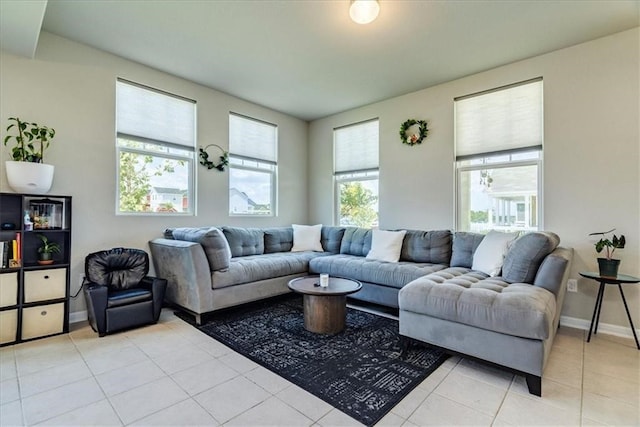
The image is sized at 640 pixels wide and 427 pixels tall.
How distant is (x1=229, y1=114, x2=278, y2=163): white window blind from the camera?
4551 mm

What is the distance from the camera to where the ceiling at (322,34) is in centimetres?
254

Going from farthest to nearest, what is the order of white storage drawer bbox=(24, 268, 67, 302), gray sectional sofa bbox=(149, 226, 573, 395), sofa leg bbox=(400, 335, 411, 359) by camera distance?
white storage drawer bbox=(24, 268, 67, 302), sofa leg bbox=(400, 335, 411, 359), gray sectional sofa bbox=(149, 226, 573, 395)

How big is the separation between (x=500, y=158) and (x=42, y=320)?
491 centimetres

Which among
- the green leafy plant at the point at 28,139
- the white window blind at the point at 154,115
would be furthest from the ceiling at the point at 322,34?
the green leafy plant at the point at 28,139

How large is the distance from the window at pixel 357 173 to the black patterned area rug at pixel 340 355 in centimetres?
190

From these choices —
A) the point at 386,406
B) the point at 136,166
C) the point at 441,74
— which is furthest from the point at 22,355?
the point at 441,74

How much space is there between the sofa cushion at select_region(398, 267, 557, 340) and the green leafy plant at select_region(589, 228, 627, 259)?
108 cm

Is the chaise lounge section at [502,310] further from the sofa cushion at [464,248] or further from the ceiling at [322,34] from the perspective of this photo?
the ceiling at [322,34]

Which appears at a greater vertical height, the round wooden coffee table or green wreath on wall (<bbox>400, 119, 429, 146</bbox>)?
green wreath on wall (<bbox>400, 119, 429, 146</bbox>)

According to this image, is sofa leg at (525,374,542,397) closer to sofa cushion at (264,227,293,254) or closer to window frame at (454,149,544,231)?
window frame at (454,149,544,231)

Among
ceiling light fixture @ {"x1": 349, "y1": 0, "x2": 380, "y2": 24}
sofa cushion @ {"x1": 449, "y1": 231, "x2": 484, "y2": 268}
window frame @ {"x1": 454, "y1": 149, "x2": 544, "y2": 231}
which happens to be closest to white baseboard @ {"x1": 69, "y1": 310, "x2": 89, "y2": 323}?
ceiling light fixture @ {"x1": 349, "y1": 0, "x2": 380, "y2": 24}

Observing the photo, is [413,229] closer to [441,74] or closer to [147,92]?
[441,74]

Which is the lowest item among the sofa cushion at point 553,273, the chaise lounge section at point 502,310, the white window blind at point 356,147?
the chaise lounge section at point 502,310

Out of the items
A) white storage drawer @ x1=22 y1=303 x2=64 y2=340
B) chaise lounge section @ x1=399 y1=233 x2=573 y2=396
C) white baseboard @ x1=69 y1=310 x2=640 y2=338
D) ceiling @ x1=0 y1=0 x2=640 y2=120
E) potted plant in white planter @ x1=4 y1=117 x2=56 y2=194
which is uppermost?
ceiling @ x1=0 y1=0 x2=640 y2=120
